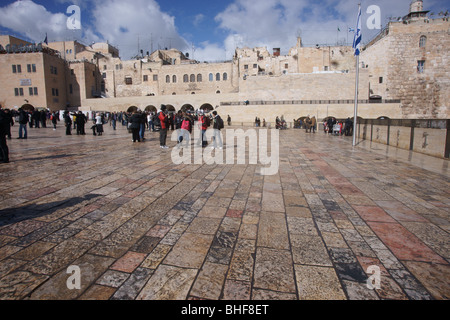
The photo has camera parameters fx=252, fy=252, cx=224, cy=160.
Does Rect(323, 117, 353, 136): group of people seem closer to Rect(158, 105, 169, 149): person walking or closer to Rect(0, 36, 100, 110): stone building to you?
Rect(158, 105, 169, 149): person walking

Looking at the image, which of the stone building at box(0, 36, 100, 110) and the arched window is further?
the stone building at box(0, 36, 100, 110)

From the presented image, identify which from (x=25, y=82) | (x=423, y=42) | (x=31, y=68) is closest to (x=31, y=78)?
(x=25, y=82)

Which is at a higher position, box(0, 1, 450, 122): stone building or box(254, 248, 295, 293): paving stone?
box(0, 1, 450, 122): stone building

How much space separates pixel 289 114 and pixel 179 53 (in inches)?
1546

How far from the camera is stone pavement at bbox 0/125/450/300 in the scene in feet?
6.75

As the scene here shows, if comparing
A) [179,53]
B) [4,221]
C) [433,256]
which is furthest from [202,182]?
[179,53]

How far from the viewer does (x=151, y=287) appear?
6.64 feet

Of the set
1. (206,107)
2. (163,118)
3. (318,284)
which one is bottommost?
(318,284)

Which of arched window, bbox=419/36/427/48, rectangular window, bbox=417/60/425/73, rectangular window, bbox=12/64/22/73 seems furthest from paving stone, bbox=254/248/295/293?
rectangular window, bbox=12/64/22/73

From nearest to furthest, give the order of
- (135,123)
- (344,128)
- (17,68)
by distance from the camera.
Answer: (135,123) < (344,128) < (17,68)

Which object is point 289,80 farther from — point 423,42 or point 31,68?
point 31,68

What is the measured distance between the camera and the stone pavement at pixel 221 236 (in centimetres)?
206

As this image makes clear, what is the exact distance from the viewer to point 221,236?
115 inches

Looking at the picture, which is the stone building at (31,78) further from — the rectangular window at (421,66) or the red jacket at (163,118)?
the rectangular window at (421,66)
